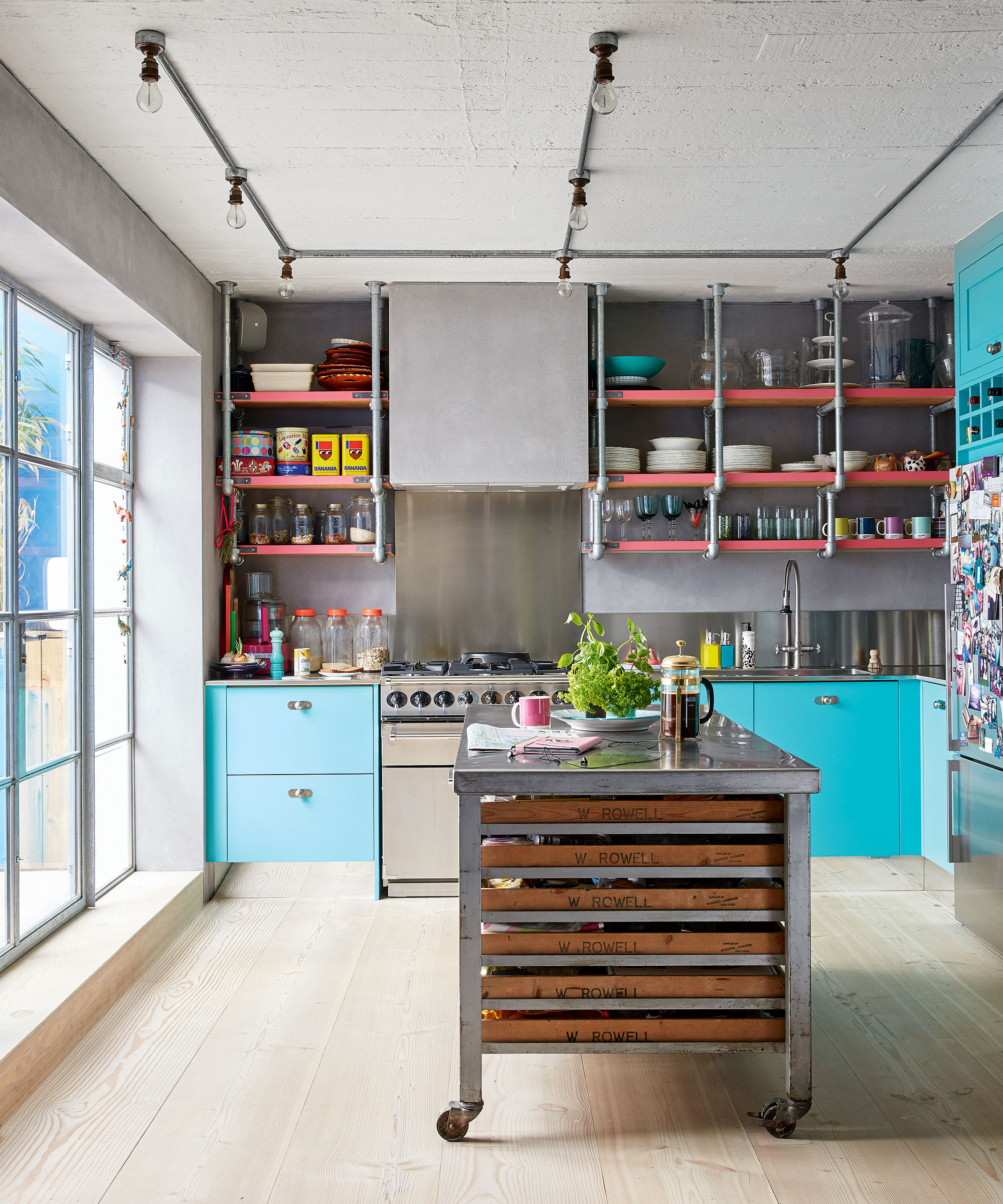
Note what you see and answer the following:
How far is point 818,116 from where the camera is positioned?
2912mm

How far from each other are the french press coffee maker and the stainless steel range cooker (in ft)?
5.51

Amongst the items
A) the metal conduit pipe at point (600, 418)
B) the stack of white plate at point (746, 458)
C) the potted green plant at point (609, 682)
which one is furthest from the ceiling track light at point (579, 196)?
the stack of white plate at point (746, 458)

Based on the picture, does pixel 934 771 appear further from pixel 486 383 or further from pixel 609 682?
pixel 486 383

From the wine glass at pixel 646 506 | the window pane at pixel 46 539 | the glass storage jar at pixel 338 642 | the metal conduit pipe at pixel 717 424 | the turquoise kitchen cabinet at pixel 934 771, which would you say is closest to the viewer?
the window pane at pixel 46 539

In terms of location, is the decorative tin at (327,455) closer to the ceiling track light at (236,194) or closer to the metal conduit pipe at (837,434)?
the ceiling track light at (236,194)

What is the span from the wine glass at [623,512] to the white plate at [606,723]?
6.94 feet

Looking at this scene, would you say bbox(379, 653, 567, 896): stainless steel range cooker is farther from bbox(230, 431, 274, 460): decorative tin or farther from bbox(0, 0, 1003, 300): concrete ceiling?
bbox(0, 0, 1003, 300): concrete ceiling

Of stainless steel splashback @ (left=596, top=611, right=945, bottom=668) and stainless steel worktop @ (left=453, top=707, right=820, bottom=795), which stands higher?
stainless steel splashback @ (left=596, top=611, right=945, bottom=668)

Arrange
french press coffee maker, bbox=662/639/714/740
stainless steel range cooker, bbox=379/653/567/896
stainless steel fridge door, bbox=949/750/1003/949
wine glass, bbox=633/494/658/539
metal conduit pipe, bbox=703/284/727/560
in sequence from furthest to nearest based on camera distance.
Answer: wine glass, bbox=633/494/658/539
metal conduit pipe, bbox=703/284/727/560
stainless steel range cooker, bbox=379/653/567/896
stainless steel fridge door, bbox=949/750/1003/949
french press coffee maker, bbox=662/639/714/740

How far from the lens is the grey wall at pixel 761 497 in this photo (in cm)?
492

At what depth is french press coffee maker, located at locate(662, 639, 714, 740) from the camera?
2.55 metres

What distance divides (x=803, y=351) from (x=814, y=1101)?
3.58 m

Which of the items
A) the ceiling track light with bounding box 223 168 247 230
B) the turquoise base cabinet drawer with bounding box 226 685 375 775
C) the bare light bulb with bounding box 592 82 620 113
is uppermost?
the ceiling track light with bounding box 223 168 247 230

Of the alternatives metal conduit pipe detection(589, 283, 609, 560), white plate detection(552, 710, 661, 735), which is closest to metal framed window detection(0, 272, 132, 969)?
white plate detection(552, 710, 661, 735)
